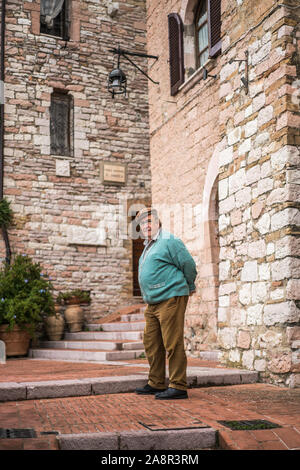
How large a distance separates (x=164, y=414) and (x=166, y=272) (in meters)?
1.12

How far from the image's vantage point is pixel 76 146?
11.1 metres

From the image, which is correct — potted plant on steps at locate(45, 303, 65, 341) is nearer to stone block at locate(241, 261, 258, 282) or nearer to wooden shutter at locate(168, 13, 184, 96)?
wooden shutter at locate(168, 13, 184, 96)

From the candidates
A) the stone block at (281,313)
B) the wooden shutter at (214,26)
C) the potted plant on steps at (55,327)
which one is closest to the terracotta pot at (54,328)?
the potted plant on steps at (55,327)

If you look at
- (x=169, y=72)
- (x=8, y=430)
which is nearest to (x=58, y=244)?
(x=169, y=72)

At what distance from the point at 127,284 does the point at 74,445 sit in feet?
27.5

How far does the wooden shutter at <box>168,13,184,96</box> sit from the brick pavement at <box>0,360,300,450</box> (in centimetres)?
590

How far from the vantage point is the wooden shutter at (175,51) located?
9.12 meters

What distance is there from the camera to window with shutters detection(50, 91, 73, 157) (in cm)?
1113

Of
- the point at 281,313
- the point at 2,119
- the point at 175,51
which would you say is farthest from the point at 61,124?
the point at 281,313

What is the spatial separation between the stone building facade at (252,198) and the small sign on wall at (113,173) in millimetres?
3594

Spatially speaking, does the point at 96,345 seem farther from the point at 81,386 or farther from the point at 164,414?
the point at 164,414

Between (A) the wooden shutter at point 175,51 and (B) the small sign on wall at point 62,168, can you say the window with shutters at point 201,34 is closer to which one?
(A) the wooden shutter at point 175,51

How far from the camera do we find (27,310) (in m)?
Answer: 8.91

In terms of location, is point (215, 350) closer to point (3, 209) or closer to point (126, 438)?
point (126, 438)
